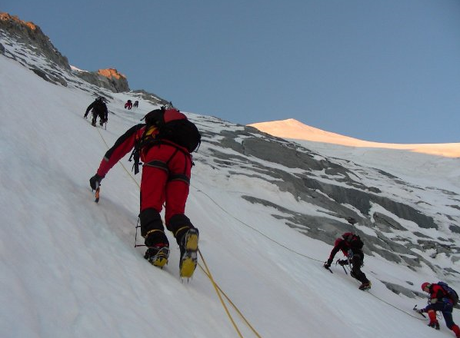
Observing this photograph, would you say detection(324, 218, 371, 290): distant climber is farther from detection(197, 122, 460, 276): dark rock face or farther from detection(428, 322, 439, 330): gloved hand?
detection(197, 122, 460, 276): dark rock face

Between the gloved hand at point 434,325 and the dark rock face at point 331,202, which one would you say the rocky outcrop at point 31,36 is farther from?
the gloved hand at point 434,325

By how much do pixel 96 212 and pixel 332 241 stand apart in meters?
11.9

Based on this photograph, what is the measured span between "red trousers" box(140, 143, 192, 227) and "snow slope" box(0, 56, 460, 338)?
57 cm

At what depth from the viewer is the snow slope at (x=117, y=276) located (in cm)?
221

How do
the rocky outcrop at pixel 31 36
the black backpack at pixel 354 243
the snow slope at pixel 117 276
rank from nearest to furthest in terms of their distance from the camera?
the snow slope at pixel 117 276, the black backpack at pixel 354 243, the rocky outcrop at pixel 31 36

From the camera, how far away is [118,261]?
11.1ft

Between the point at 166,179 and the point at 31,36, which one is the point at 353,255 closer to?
the point at 166,179

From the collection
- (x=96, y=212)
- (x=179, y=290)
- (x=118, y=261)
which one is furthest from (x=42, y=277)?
(x=96, y=212)

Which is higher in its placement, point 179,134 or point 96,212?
point 179,134

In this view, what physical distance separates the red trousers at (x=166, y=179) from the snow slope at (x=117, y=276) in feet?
1.86

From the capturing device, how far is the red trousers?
3.89 m

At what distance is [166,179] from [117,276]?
4.10 feet

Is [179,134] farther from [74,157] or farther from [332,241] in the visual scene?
[332,241]

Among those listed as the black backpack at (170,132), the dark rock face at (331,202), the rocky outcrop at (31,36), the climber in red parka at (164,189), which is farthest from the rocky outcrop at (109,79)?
the climber in red parka at (164,189)
